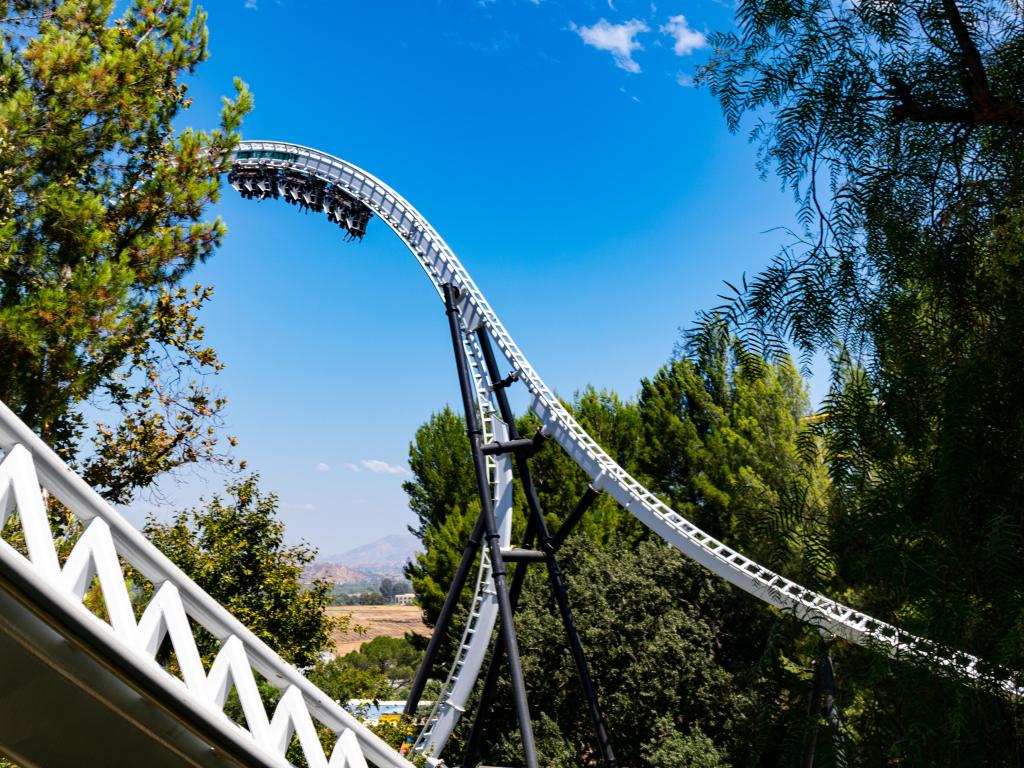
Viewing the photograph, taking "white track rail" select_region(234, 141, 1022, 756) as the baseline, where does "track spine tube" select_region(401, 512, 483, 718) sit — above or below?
below

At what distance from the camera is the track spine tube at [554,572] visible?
427 inches

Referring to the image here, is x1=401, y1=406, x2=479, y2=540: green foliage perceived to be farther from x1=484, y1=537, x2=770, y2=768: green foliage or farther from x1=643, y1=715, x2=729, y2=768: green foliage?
x1=643, y1=715, x2=729, y2=768: green foliage

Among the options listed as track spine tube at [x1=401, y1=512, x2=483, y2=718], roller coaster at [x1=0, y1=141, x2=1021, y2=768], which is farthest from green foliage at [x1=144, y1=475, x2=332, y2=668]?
roller coaster at [x1=0, y1=141, x2=1021, y2=768]

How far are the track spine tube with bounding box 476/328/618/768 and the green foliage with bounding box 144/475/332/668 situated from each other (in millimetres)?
3983

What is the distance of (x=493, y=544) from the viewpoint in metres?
11.2

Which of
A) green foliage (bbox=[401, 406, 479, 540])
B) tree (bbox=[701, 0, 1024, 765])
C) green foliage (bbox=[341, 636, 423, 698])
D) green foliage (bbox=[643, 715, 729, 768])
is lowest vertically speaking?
green foliage (bbox=[341, 636, 423, 698])

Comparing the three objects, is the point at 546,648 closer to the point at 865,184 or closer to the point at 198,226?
the point at 198,226

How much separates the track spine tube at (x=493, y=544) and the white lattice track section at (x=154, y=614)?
6.51 metres

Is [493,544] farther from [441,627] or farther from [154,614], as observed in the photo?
[154,614]

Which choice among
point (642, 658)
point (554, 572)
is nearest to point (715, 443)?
point (642, 658)

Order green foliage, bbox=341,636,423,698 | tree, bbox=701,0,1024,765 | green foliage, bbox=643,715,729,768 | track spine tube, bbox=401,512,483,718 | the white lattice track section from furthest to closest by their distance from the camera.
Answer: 1. green foliage, bbox=341,636,423,698
2. green foliage, bbox=643,715,729,768
3. track spine tube, bbox=401,512,483,718
4. the white lattice track section
5. tree, bbox=701,0,1024,765

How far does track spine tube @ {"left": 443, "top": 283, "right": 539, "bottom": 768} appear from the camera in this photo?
10.3m

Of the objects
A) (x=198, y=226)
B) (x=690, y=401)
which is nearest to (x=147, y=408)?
(x=198, y=226)

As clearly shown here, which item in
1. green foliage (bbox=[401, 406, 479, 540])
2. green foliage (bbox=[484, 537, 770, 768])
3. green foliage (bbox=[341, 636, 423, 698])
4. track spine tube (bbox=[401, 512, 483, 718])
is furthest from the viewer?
green foliage (bbox=[341, 636, 423, 698])
